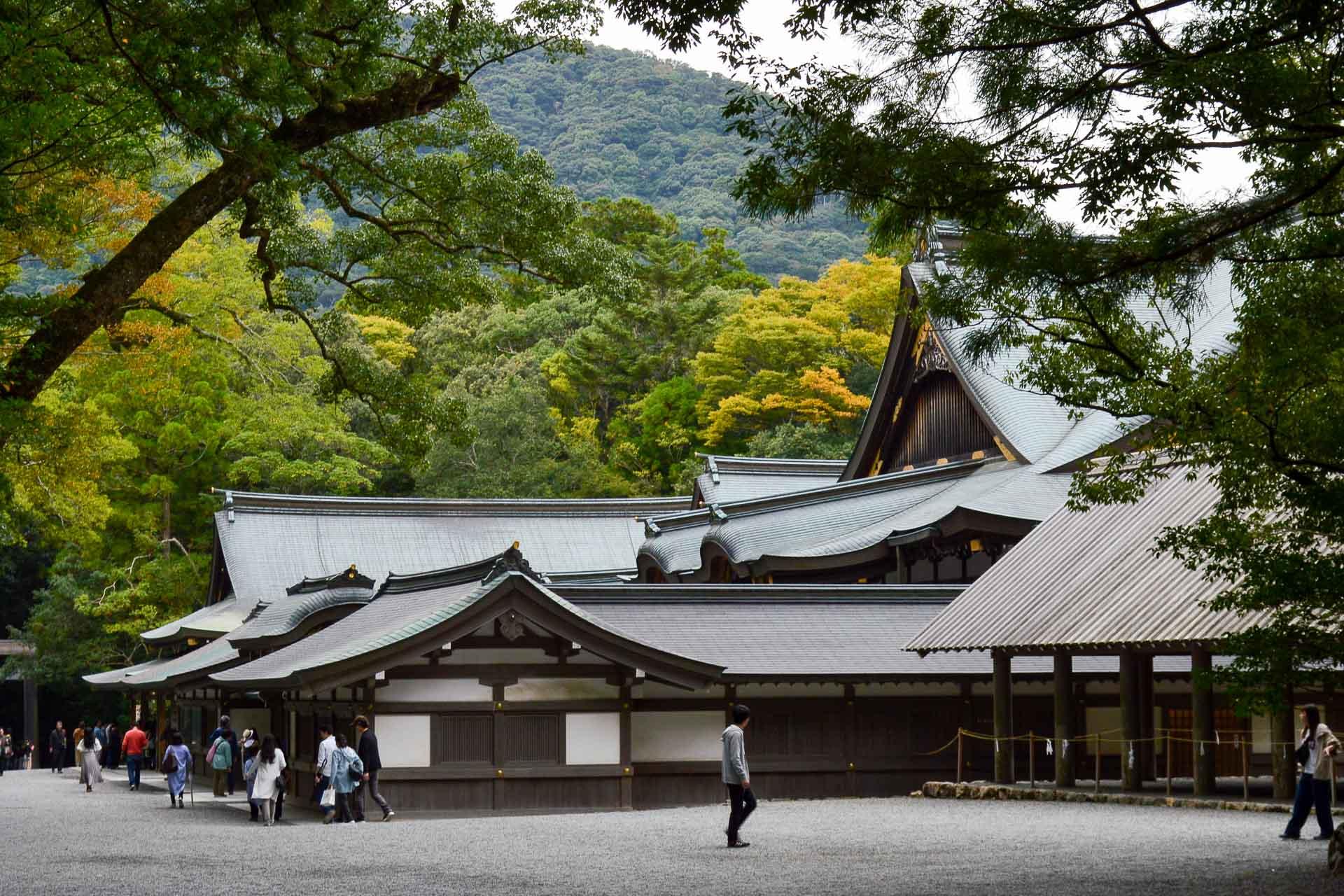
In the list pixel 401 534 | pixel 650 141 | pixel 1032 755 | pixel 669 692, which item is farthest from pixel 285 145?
pixel 650 141

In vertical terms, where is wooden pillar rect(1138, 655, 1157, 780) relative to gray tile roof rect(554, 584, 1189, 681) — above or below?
below

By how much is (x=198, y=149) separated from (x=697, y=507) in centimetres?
2755

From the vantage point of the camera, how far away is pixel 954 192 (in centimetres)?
927

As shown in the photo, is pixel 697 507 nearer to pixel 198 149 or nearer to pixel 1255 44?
pixel 198 149

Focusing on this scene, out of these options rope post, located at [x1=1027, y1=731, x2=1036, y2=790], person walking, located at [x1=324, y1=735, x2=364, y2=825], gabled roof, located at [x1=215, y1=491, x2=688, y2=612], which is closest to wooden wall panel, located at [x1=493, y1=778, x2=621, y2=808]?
person walking, located at [x1=324, y1=735, x2=364, y2=825]

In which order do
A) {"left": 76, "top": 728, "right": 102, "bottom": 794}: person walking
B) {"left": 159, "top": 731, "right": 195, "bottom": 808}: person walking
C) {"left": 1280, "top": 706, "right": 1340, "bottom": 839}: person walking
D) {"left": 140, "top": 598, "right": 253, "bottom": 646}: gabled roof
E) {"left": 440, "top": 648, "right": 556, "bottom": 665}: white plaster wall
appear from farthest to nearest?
{"left": 140, "top": 598, "right": 253, "bottom": 646}: gabled roof → {"left": 76, "top": 728, "right": 102, "bottom": 794}: person walking → {"left": 159, "top": 731, "right": 195, "bottom": 808}: person walking → {"left": 440, "top": 648, "right": 556, "bottom": 665}: white plaster wall → {"left": 1280, "top": 706, "right": 1340, "bottom": 839}: person walking

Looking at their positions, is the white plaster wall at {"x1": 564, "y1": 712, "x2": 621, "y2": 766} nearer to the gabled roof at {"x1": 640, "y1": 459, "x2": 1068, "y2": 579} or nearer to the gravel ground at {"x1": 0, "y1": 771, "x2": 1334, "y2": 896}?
the gravel ground at {"x1": 0, "y1": 771, "x2": 1334, "y2": 896}

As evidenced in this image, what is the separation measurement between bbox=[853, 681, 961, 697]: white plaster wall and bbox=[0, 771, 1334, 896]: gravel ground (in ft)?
8.21

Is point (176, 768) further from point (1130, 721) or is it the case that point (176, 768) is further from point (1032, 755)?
point (1130, 721)

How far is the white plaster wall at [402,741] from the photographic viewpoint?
68.3 ft

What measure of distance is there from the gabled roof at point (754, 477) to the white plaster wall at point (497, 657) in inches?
692

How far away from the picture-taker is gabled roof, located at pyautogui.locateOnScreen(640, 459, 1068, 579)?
26.5m

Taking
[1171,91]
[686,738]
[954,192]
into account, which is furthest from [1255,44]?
[686,738]

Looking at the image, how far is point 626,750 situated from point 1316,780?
33.7 feet
